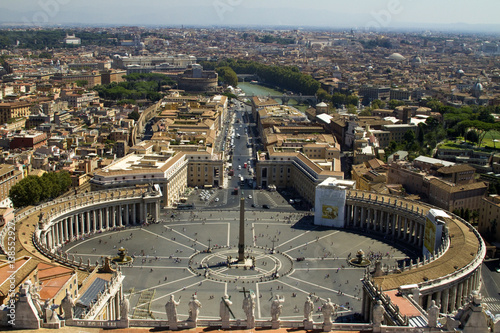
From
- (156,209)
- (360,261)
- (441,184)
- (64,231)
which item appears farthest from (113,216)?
(441,184)

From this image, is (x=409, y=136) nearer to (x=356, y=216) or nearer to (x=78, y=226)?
(x=356, y=216)

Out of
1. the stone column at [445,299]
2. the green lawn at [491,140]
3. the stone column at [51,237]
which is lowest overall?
the stone column at [51,237]

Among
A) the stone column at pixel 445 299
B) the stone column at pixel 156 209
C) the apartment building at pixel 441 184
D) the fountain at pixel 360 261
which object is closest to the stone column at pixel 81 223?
the stone column at pixel 156 209

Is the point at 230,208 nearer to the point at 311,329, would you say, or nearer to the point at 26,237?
the point at 26,237

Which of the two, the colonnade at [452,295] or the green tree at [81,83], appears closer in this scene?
the colonnade at [452,295]

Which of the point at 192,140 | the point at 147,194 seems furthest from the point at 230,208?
the point at 192,140

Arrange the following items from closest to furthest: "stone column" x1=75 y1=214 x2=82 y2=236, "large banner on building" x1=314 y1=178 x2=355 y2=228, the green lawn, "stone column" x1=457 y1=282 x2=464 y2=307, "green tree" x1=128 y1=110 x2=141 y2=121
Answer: "stone column" x1=457 y1=282 x2=464 y2=307
"stone column" x1=75 y1=214 x2=82 y2=236
"large banner on building" x1=314 y1=178 x2=355 y2=228
the green lawn
"green tree" x1=128 y1=110 x2=141 y2=121

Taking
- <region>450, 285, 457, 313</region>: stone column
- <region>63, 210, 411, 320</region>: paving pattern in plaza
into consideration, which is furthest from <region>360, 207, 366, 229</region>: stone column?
<region>450, 285, 457, 313</region>: stone column

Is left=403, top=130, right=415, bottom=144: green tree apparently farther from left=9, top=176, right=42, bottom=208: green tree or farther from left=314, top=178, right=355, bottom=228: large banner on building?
left=9, top=176, right=42, bottom=208: green tree

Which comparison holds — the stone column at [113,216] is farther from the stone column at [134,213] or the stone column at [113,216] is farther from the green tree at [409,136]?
the green tree at [409,136]
